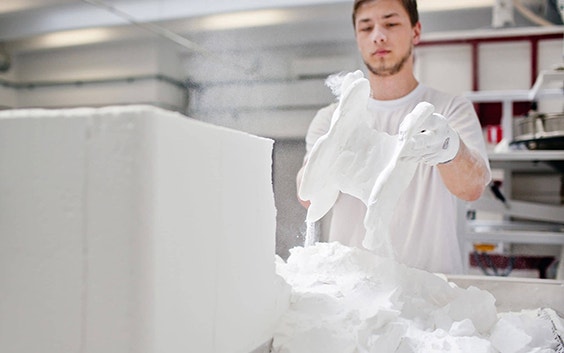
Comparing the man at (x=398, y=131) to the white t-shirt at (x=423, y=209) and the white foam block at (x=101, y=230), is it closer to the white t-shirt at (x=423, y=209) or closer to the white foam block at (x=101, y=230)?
the white t-shirt at (x=423, y=209)

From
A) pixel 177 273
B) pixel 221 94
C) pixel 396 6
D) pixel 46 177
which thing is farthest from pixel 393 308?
pixel 221 94

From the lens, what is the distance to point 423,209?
1.31 metres

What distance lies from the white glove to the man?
1.14 feet

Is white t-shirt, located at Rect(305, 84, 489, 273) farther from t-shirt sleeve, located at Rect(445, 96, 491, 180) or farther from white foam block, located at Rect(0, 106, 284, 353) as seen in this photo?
white foam block, located at Rect(0, 106, 284, 353)

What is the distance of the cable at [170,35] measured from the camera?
2795 millimetres

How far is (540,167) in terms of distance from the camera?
3.01 m

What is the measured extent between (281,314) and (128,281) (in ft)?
1.08

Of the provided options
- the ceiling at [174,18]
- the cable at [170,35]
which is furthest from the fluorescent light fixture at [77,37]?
the cable at [170,35]

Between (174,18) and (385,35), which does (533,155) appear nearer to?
(385,35)

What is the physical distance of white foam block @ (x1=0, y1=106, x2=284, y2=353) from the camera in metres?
0.45

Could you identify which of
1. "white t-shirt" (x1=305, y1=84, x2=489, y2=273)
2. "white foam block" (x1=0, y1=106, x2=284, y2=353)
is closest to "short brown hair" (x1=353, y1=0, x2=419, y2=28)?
"white t-shirt" (x1=305, y1=84, x2=489, y2=273)

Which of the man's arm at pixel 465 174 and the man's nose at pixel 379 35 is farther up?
the man's nose at pixel 379 35

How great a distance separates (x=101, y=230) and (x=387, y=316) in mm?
429

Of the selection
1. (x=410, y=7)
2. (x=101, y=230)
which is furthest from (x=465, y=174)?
(x=101, y=230)
